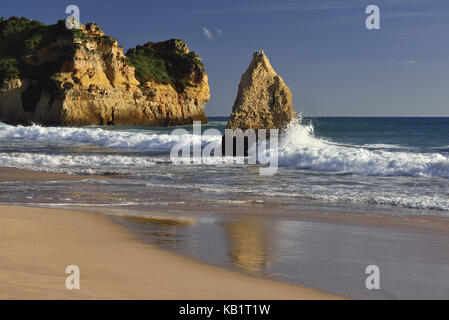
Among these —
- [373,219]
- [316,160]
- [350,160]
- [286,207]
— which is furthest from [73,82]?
[373,219]

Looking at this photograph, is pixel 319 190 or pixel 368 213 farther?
pixel 319 190

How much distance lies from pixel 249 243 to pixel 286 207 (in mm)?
2997

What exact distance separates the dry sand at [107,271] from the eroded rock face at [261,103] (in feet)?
43.2

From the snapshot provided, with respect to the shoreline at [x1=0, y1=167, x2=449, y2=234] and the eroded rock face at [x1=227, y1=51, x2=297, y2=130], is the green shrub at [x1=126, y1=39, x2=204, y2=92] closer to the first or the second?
the eroded rock face at [x1=227, y1=51, x2=297, y2=130]

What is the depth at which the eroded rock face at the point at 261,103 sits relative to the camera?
19844mm

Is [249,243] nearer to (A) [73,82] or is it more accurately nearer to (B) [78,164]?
(B) [78,164]

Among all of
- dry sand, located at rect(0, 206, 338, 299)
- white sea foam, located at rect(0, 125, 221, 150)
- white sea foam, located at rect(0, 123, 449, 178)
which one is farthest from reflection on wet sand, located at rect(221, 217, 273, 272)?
white sea foam, located at rect(0, 125, 221, 150)

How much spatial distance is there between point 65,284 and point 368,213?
5840mm

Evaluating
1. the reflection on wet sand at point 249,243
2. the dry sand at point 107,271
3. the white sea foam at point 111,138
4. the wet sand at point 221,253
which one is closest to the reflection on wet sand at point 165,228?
the wet sand at point 221,253

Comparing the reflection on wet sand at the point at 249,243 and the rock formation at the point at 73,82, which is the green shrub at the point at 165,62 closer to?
the rock formation at the point at 73,82

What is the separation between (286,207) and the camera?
9.43 meters

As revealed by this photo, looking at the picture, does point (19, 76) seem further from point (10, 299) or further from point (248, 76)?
point (10, 299)
